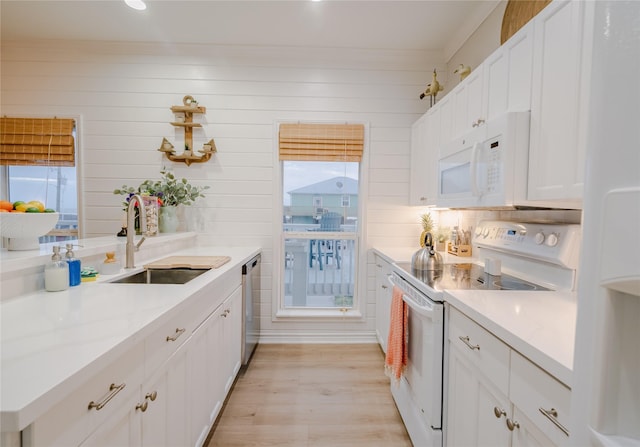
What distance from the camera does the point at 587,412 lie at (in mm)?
485

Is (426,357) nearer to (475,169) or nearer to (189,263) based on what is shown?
(475,169)

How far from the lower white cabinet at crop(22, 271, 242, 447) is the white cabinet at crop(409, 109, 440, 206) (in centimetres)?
172

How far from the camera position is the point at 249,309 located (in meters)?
2.57

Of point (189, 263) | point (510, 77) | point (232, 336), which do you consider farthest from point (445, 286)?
point (189, 263)

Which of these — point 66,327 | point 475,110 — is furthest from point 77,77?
point 475,110

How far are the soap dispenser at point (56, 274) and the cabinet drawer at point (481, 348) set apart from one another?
1659mm

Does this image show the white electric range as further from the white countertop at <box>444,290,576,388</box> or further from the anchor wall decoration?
the anchor wall decoration

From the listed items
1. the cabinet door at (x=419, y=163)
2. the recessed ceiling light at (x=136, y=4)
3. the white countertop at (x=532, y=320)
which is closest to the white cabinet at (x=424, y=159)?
the cabinet door at (x=419, y=163)

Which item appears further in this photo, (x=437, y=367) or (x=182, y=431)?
(x=437, y=367)

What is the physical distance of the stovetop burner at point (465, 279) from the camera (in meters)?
1.54

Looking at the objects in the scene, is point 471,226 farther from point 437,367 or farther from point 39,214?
point 39,214

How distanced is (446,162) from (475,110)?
1.23 feet

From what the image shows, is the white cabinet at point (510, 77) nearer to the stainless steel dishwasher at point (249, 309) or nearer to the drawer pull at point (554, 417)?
the drawer pull at point (554, 417)

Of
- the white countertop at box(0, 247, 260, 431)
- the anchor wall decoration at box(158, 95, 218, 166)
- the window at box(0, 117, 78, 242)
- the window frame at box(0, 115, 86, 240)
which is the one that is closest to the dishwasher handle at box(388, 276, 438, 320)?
the white countertop at box(0, 247, 260, 431)
